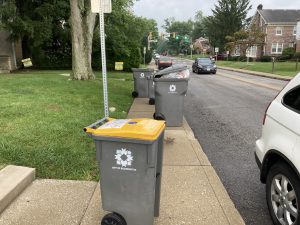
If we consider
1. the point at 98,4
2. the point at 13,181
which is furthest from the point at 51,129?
the point at 98,4

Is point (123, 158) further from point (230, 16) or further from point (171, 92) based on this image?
point (230, 16)

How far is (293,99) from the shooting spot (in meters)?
3.35

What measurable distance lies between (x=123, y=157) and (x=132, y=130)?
0.27 metres

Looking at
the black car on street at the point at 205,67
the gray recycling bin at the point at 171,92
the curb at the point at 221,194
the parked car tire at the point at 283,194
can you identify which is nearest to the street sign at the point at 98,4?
the curb at the point at 221,194

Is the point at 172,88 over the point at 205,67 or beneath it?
over

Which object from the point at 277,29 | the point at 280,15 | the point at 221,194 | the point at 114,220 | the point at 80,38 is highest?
the point at 280,15

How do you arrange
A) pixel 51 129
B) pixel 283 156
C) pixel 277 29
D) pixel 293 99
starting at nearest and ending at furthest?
pixel 283 156 < pixel 293 99 < pixel 51 129 < pixel 277 29

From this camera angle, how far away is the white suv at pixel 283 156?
9.73ft

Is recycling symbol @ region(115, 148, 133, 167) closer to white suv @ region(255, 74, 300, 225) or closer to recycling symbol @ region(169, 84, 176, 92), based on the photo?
white suv @ region(255, 74, 300, 225)

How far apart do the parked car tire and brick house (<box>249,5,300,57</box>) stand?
54.9 m

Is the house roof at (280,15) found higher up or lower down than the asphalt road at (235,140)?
higher up

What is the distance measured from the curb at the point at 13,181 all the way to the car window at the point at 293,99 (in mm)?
3125

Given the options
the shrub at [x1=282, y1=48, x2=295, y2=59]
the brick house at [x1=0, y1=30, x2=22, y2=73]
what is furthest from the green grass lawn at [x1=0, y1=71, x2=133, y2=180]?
the shrub at [x1=282, y1=48, x2=295, y2=59]

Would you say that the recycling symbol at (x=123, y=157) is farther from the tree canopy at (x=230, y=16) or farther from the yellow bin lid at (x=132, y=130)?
the tree canopy at (x=230, y=16)
